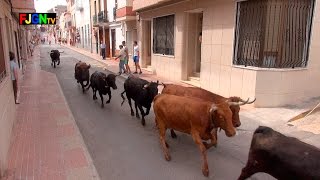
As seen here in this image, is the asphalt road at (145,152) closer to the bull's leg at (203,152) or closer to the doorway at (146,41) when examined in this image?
the bull's leg at (203,152)

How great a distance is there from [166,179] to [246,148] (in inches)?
79.5

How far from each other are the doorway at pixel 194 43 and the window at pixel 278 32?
4.33 metres

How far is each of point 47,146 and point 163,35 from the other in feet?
35.4

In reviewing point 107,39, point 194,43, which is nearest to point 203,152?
point 194,43

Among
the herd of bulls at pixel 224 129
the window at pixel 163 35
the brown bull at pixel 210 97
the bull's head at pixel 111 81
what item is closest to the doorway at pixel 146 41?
the window at pixel 163 35

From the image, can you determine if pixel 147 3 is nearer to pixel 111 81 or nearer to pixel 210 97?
pixel 111 81

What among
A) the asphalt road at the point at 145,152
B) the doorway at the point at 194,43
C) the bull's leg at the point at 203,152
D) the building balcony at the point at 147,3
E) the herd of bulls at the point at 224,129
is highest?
the building balcony at the point at 147,3

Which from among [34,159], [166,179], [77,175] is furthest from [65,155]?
[166,179]

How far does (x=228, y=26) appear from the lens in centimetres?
977

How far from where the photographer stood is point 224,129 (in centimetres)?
452

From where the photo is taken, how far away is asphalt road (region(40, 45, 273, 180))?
4.92 meters

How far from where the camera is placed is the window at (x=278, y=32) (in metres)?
8.45

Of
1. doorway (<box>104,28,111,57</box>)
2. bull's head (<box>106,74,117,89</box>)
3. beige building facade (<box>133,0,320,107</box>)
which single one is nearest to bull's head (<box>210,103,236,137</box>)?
beige building facade (<box>133,0,320,107</box>)

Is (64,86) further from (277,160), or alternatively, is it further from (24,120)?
(277,160)
